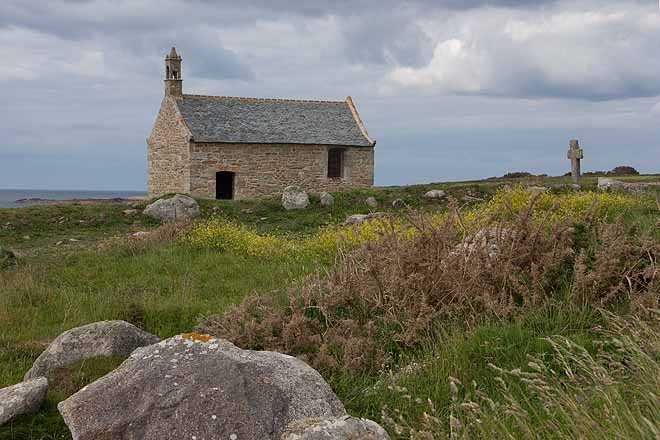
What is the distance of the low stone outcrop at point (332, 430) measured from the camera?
155 inches

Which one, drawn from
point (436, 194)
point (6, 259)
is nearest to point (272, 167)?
point (436, 194)

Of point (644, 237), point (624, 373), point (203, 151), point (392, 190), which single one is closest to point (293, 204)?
point (392, 190)

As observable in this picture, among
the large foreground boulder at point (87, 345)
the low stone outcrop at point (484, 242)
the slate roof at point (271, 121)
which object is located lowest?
the large foreground boulder at point (87, 345)

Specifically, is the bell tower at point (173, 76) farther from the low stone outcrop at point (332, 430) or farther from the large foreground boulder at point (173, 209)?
the low stone outcrop at point (332, 430)

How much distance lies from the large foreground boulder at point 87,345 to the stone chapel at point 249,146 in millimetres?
25200

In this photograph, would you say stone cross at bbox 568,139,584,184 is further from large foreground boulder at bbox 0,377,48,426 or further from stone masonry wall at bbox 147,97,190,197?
large foreground boulder at bbox 0,377,48,426

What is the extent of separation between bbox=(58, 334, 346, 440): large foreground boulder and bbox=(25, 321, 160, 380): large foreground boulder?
2266 millimetres

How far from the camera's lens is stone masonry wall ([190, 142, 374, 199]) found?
1296 inches

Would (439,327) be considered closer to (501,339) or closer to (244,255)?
(501,339)

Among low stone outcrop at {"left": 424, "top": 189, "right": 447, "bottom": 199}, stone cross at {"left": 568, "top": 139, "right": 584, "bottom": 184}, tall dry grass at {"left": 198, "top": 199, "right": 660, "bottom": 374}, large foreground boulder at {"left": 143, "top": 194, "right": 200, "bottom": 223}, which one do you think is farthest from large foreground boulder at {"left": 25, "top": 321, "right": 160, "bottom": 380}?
stone cross at {"left": 568, "top": 139, "right": 584, "bottom": 184}

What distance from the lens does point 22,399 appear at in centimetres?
599

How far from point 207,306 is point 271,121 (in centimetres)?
2585

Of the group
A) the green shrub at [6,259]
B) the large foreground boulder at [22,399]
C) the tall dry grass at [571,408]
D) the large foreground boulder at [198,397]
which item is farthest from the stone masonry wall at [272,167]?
the large foreground boulder at [198,397]

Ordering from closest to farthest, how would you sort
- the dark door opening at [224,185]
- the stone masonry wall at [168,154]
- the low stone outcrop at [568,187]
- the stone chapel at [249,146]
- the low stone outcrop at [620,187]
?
the low stone outcrop at [620,187] → the low stone outcrop at [568,187] → the stone chapel at [249,146] → the stone masonry wall at [168,154] → the dark door opening at [224,185]
